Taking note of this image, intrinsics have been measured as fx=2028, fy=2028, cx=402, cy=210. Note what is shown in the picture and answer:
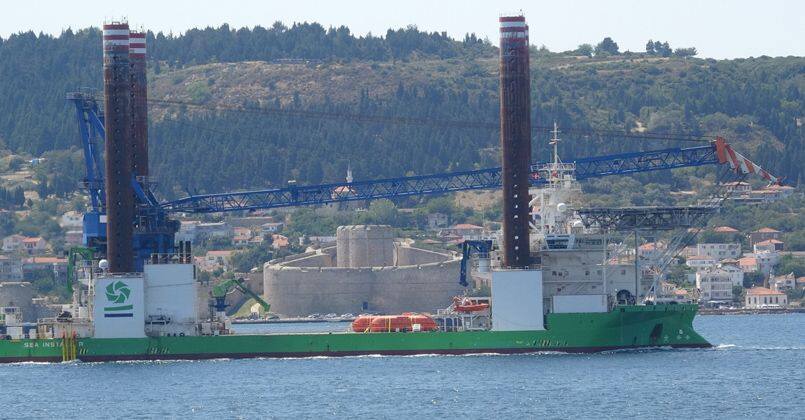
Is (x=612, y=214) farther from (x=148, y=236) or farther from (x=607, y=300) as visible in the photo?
(x=148, y=236)

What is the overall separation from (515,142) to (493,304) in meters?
7.35

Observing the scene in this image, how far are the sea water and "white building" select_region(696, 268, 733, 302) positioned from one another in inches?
2600

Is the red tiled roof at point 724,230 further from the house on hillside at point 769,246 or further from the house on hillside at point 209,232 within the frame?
the house on hillside at point 209,232

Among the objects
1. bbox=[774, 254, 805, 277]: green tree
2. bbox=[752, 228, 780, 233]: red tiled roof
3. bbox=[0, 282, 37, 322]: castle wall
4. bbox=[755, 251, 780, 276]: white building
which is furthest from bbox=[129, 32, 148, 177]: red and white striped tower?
bbox=[752, 228, 780, 233]: red tiled roof

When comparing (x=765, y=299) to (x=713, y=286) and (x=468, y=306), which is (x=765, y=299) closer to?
(x=713, y=286)

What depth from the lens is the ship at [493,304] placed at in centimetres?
9012

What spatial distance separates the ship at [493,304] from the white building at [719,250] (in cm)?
8791

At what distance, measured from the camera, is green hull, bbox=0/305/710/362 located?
9012 cm

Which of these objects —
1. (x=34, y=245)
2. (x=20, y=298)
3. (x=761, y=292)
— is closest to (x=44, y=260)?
(x=34, y=245)

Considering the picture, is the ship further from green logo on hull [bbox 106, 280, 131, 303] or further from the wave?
the wave

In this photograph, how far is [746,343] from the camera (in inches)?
4190

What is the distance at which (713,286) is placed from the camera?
164 meters

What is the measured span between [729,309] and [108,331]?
252 ft

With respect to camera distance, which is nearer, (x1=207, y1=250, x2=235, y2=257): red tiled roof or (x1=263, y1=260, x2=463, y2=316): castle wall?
(x1=263, y1=260, x2=463, y2=316): castle wall
